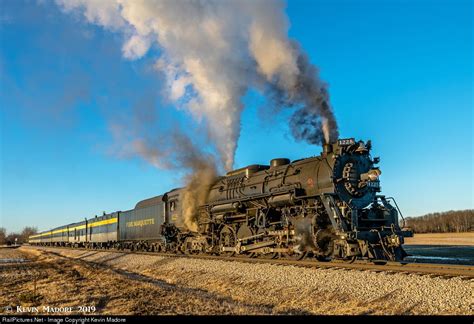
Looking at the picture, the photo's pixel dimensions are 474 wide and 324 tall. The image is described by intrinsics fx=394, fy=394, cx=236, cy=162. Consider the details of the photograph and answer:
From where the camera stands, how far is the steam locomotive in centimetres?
1314

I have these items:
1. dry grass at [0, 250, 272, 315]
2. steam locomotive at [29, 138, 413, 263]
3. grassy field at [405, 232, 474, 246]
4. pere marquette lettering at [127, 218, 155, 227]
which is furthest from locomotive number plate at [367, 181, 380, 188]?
grassy field at [405, 232, 474, 246]

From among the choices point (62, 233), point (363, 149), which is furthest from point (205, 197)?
point (62, 233)

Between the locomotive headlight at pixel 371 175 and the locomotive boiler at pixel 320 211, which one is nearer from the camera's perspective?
the locomotive boiler at pixel 320 211

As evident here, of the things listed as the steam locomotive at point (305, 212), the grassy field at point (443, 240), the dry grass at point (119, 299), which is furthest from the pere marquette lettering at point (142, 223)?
the grassy field at point (443, 240)

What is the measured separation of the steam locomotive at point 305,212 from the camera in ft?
43.1

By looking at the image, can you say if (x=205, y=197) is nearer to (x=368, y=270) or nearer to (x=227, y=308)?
(x=368, y=270)

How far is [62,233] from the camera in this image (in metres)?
62.9

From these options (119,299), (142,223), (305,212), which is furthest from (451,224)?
(119,299)

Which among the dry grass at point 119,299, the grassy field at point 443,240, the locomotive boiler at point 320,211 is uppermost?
the locomotive boiler at point 320,211

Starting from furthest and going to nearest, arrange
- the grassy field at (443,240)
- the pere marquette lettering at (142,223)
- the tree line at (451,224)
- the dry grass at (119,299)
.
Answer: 1. the tree line at (451,224)
2. the grassy field at (443,240)
3. the pere marquette lettering at (142,223)
4. the dry grass at (119,299)

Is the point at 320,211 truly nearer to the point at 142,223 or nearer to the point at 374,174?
the point at 374,174

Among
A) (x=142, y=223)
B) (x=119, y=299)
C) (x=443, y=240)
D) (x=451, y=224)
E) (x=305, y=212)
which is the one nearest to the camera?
(x=119, y=299)

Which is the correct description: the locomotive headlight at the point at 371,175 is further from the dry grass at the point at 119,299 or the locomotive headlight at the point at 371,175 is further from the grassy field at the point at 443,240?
the grassy field at the point at 443,240

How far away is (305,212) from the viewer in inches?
575
